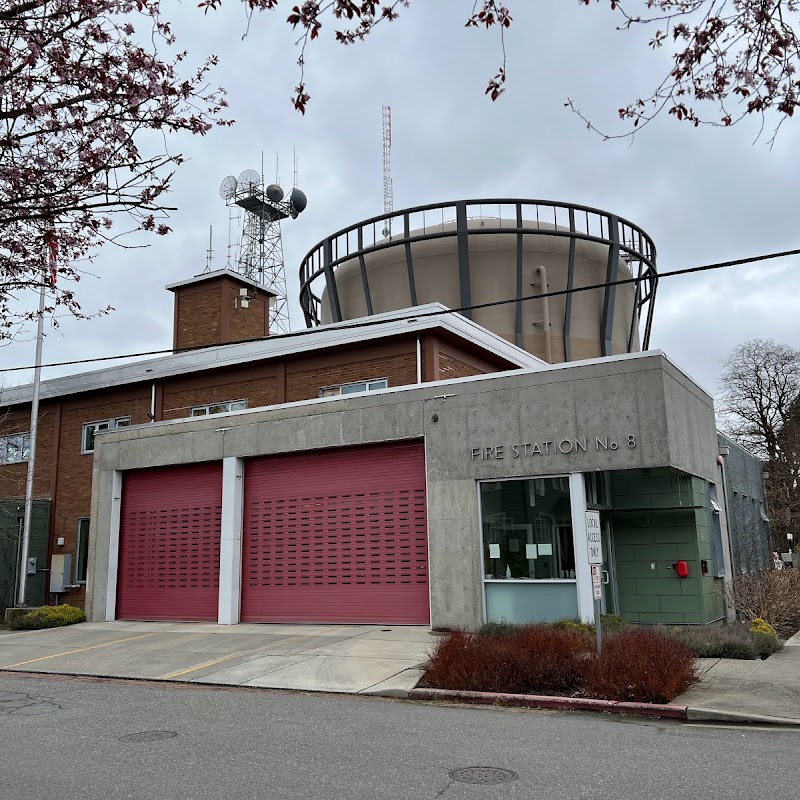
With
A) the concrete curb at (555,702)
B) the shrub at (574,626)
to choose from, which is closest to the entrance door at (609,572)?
the shrub at (574,626)

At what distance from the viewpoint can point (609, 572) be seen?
18.5m

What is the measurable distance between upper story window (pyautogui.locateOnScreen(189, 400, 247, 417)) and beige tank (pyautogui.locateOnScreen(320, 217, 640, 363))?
13154 mm

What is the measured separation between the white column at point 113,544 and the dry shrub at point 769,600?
52.3 feet

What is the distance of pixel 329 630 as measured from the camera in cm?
1830

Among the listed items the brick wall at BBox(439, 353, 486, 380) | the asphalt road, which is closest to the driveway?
the asphalt road

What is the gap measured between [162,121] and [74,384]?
25.2 m

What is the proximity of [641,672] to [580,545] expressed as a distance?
5.83 m

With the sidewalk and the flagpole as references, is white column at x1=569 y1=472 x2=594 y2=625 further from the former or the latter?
the flagpole

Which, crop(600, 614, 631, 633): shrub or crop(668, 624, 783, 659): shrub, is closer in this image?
crop(668, 624, 783, 659): shrub

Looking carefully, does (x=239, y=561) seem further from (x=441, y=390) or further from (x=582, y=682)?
(x=582, y=682)

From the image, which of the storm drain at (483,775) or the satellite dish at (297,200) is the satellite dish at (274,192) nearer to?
the satellite dish at (297,200)

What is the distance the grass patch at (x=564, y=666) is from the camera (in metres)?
10.6

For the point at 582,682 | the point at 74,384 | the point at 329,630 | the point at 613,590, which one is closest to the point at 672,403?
the point at 613,590

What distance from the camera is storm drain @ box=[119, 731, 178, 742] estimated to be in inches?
335
